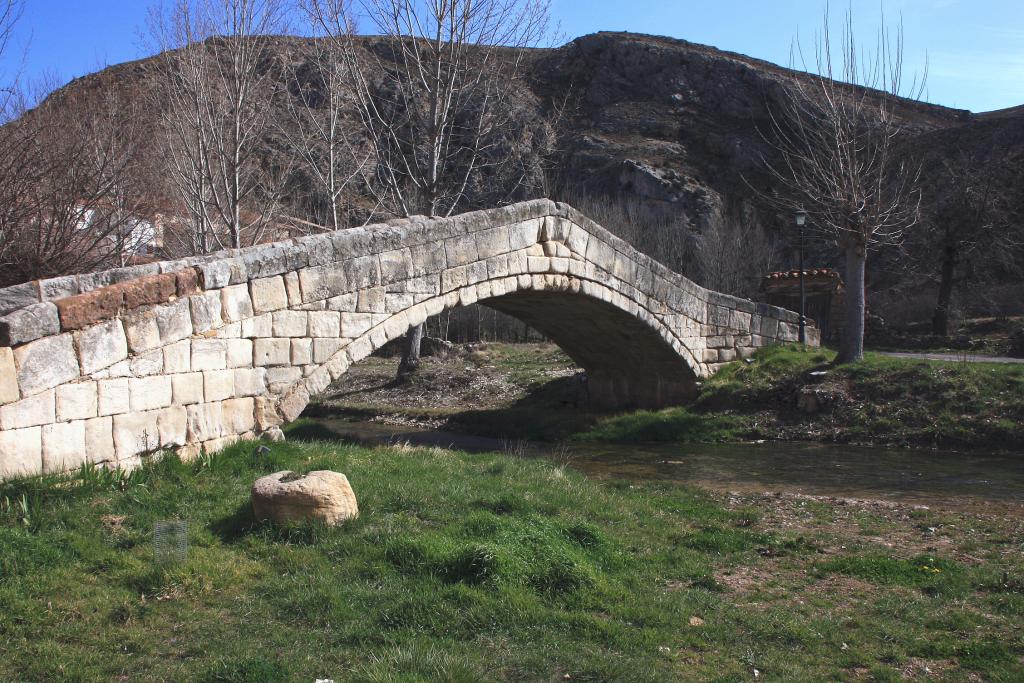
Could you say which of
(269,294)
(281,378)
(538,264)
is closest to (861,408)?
(538,264)

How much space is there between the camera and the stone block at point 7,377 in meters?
6.14

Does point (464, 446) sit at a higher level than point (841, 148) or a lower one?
lower

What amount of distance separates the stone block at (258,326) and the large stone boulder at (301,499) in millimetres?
2781

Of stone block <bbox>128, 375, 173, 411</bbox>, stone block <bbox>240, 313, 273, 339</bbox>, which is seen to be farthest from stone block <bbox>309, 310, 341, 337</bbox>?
stone block <bbox>128, 375, 173, 411</bbox>

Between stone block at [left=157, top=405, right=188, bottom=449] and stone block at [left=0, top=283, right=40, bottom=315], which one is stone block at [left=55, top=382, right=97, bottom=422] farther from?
stone block at [left=0, top=283, right=40, bottom=315]

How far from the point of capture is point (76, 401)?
676cm

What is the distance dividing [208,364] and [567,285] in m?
6.27

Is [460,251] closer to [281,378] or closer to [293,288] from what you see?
[293,288]

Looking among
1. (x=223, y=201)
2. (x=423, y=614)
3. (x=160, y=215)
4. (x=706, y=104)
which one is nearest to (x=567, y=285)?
(x=423, y=614)

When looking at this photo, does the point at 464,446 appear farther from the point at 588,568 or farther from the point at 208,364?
the point at 588,568

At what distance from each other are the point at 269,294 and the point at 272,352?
2.08ft

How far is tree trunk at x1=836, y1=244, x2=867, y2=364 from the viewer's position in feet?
49.9

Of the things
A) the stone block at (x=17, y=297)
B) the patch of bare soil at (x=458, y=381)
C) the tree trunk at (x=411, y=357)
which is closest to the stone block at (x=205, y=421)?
the stone block at (x=17, y=297)

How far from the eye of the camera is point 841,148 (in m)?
15.5
